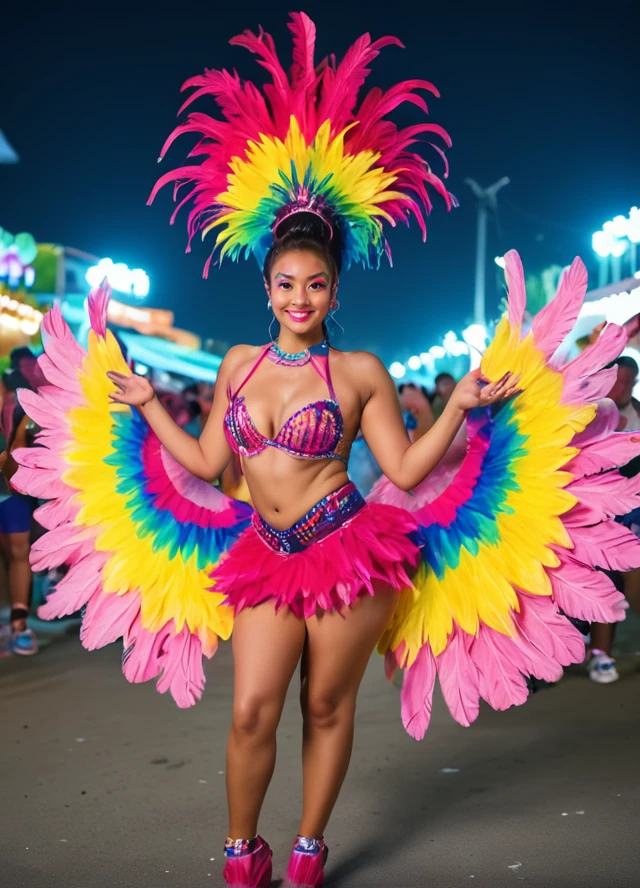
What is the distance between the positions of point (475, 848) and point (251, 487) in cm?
129

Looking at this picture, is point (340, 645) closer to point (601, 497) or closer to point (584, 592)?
point (584, 592)

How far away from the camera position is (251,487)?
2869 mm

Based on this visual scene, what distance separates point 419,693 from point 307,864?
0.56 m

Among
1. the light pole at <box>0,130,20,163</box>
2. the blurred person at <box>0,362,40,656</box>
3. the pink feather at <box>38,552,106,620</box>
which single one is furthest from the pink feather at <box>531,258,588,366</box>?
the light pole at <box>0,130,20,163</box>

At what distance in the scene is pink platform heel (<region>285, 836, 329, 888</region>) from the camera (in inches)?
109

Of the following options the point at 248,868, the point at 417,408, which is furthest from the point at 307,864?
the point at 417,408

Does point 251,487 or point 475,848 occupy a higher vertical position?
point 251,487

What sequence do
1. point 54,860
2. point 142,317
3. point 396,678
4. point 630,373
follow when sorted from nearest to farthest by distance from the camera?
point 54,860
point 630,373
point 396,678
point 142,317

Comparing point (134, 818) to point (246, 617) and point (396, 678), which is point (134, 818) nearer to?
point (246, 617)

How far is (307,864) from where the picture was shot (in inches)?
109

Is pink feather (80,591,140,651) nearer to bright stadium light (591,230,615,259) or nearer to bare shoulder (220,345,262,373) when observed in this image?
bare shoulder (220,345,262,373)

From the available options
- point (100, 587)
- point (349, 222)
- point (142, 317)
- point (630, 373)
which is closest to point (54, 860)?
point (100, 587)

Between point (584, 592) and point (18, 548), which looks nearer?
point (584, 592)

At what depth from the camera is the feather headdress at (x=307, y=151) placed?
9.68 feet
